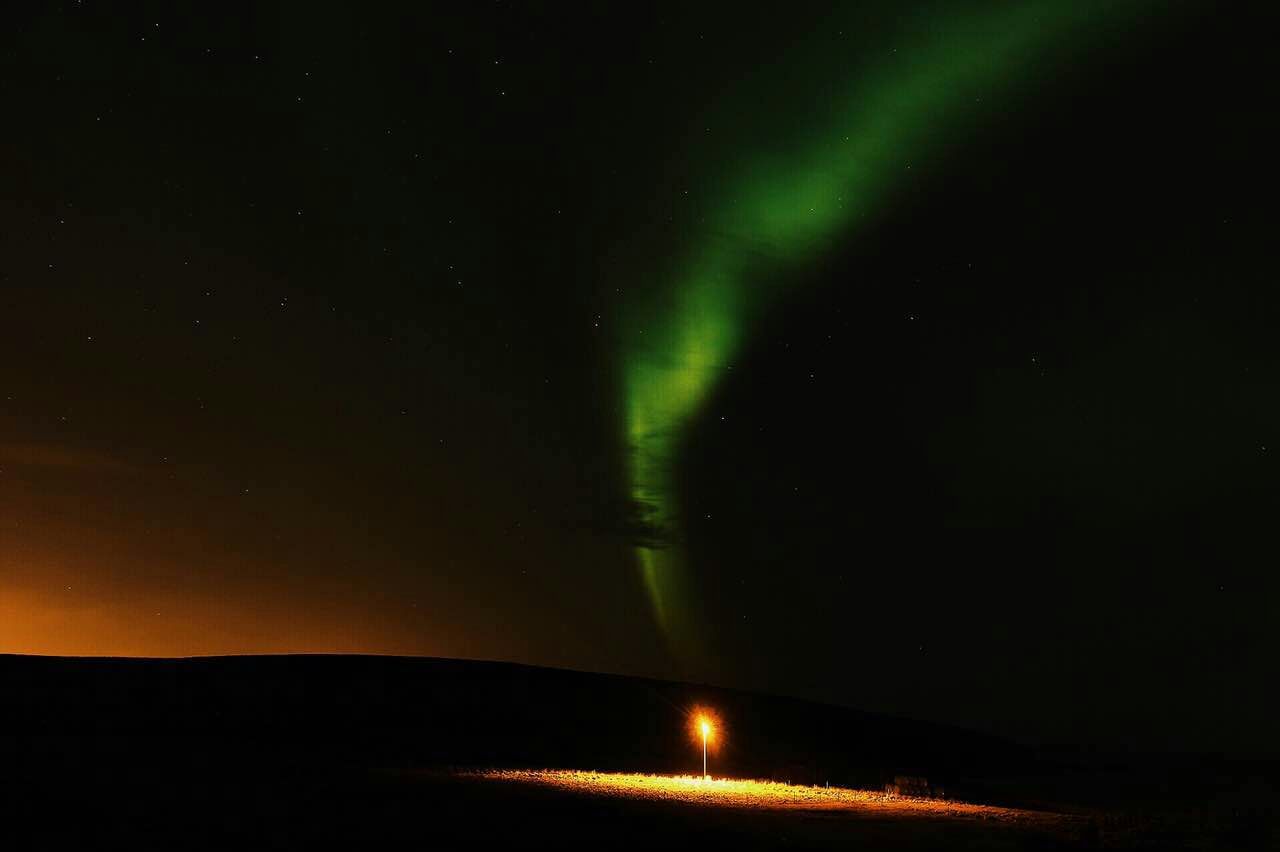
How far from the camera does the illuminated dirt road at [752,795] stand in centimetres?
3038

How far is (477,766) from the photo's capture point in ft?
148

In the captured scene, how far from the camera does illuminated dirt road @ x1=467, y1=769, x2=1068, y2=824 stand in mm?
30375

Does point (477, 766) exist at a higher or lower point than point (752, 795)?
higher

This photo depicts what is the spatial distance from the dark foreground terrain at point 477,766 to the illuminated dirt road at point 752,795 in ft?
1.78

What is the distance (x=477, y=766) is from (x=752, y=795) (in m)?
15.2

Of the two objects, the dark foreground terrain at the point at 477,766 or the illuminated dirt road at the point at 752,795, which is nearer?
the dark foreground terrain at the point at 477,766

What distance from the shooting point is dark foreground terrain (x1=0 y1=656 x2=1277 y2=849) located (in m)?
21.7

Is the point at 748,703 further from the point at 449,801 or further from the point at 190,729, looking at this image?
the point at 449,801

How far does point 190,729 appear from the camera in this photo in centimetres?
5509

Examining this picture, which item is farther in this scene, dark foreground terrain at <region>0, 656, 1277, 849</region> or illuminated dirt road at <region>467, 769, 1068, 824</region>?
illuminated dirt road at <region>467, 769, 1068, 824</region>

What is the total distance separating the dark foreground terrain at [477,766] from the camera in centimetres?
2173

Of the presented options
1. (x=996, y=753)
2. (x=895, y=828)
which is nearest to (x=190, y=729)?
(x=895, y=828)

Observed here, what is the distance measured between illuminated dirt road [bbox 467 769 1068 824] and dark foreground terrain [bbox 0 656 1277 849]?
54 cm

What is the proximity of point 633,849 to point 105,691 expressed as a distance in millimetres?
53187
